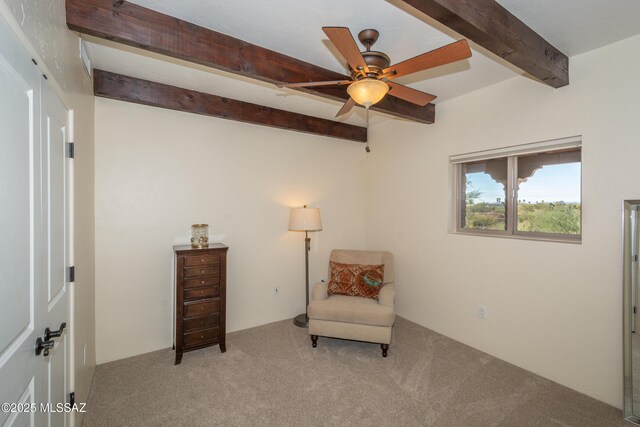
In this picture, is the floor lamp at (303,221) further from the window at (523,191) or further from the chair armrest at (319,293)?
the window at (523,191)

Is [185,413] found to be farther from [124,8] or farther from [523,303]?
[523,303]

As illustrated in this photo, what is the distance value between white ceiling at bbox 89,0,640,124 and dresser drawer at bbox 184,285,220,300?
6.40 feet

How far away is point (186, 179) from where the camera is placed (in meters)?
3.25

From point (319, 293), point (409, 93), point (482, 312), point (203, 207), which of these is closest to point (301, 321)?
point (319, 293)

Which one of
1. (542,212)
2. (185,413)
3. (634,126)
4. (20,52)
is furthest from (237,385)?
(634,126)

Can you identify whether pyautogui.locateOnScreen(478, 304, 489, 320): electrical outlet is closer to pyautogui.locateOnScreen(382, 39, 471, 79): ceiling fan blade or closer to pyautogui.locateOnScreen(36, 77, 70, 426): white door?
pyautogui.locateOnScreen(382, 39, 471, 79): ceiling fan blade

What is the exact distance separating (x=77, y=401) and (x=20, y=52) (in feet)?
6.68

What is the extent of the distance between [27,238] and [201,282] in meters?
1.85

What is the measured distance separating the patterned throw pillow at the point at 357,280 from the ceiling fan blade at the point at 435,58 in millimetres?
2201

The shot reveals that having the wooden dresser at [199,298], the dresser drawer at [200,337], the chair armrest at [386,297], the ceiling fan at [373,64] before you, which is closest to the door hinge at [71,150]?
the wooden dresser at [199,298]

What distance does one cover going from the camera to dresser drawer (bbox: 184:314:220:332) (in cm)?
286

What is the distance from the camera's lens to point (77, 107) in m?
2.01

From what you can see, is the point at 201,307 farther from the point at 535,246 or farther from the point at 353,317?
the point at 535,246

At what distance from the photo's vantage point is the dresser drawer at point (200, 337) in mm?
2863
